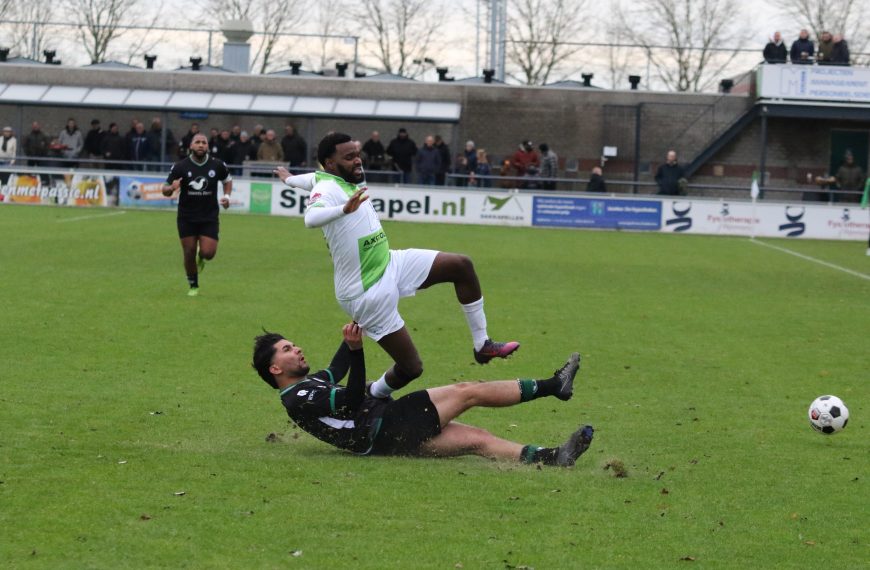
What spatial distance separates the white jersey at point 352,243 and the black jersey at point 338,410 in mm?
656

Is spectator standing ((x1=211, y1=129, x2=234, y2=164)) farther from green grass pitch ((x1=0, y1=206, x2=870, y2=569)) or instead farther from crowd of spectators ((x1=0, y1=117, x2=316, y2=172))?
green grass pitch ((x1=0, y1=206, x2=870, y2=569))

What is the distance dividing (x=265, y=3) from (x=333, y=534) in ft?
219

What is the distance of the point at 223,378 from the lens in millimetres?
11289

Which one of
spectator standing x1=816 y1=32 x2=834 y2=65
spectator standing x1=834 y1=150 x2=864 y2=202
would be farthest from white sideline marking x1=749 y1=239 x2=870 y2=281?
spectator standing x1=816 y1=32 x2=834 y2=65

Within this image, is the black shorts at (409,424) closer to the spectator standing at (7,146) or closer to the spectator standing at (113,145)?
the spectator standing at (113,145)

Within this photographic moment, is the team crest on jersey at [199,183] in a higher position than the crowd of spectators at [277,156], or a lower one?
lower

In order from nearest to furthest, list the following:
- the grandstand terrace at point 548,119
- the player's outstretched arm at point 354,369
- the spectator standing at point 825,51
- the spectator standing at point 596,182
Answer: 1. the player's outstretched arm at point 354,369
2. the spectator standing at point 596,182
3. the spectator standing at point 825,51
4. the grandstand terrace at point 548,119

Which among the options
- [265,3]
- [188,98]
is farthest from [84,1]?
[188,98]

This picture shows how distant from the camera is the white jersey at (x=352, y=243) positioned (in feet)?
27.9

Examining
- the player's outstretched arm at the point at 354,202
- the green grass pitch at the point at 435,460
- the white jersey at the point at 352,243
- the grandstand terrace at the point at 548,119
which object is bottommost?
the green grass pitch at the point at 435,460

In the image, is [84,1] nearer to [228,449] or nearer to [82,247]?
[82,247]

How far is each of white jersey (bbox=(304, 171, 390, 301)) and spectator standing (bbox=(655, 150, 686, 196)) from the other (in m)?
28.8

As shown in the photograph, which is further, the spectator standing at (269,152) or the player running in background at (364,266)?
the spectator standing at (269,152)

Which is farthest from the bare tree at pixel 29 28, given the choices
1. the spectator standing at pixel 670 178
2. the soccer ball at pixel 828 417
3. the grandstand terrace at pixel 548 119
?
the soccer ball at pixel 828 417
